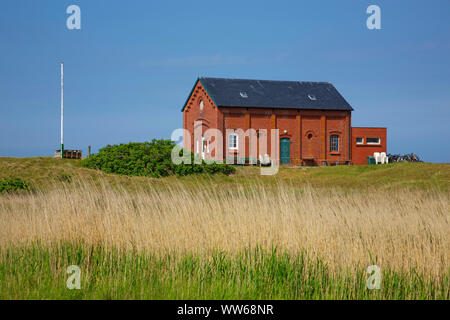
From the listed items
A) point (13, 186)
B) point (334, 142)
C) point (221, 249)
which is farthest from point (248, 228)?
point (334, 142)

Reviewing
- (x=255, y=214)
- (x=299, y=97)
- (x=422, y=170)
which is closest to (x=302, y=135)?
(x=299, y=97)

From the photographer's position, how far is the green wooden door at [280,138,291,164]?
124ft

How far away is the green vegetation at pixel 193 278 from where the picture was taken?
19.2 ft

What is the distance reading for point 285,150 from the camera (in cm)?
3791

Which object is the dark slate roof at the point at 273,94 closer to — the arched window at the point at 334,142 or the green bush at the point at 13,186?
the arched window at the point at 334,142

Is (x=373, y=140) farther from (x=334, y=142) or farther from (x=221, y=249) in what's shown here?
(x=221, y=249)

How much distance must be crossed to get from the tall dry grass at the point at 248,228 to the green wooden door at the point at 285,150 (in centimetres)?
2810

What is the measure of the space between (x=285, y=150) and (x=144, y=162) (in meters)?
17.4

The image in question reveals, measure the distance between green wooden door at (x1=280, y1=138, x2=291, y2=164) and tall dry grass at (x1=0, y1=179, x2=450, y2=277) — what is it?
28.1 metres

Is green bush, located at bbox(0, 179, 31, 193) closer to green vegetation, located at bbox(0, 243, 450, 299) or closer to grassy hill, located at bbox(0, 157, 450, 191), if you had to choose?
grassy hill, located at bbox(0, 157, 450, 191)

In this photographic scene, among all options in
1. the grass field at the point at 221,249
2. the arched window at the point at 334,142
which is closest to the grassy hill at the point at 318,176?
the grass field at the point at 221,249

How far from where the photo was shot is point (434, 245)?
7.19m

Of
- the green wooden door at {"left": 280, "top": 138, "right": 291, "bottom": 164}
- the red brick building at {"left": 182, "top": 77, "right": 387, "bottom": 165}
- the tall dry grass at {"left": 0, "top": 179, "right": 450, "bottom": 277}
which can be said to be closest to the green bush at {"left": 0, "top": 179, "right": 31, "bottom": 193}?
the tall dry grass at {"left": 0, "top": 179, "right": 450, "bottom": 277}
